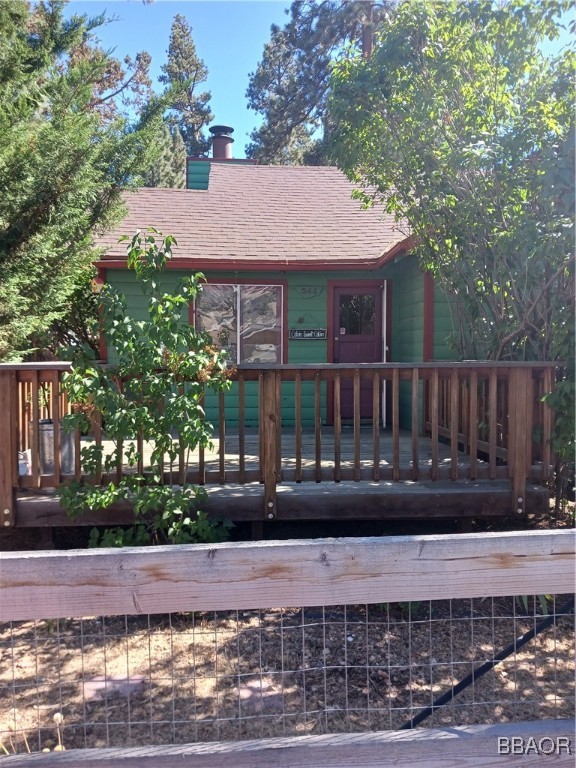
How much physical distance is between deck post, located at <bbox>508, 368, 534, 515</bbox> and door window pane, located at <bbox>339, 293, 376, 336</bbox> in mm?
4390

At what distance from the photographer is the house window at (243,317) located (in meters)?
8.75

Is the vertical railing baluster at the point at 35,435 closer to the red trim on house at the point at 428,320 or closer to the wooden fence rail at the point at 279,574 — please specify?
the wooden fence rail at the point at 279,574

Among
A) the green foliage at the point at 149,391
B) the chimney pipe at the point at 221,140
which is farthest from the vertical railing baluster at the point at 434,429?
the chimney pipe at the point at 221,140

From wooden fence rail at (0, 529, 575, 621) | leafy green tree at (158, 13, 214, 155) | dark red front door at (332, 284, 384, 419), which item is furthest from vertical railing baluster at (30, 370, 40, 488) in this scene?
leafy green tree at (158, 13, 214, 155)

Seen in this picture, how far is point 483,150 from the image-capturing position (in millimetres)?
4984

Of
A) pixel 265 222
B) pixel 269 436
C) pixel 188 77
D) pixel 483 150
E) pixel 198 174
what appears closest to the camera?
pixel 269 436

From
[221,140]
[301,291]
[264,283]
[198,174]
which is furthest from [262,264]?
[221,140]

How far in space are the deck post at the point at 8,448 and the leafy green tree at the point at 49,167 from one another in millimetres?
2045

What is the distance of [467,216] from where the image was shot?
211 inches

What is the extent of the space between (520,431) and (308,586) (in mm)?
3382

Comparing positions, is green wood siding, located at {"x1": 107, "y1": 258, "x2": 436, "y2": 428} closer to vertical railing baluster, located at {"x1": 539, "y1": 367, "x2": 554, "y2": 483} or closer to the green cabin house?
the green cabin house

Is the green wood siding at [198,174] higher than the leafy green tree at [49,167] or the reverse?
higher

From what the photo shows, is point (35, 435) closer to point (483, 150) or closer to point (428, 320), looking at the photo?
point (483, 150)

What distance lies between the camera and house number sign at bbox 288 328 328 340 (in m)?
8.76
